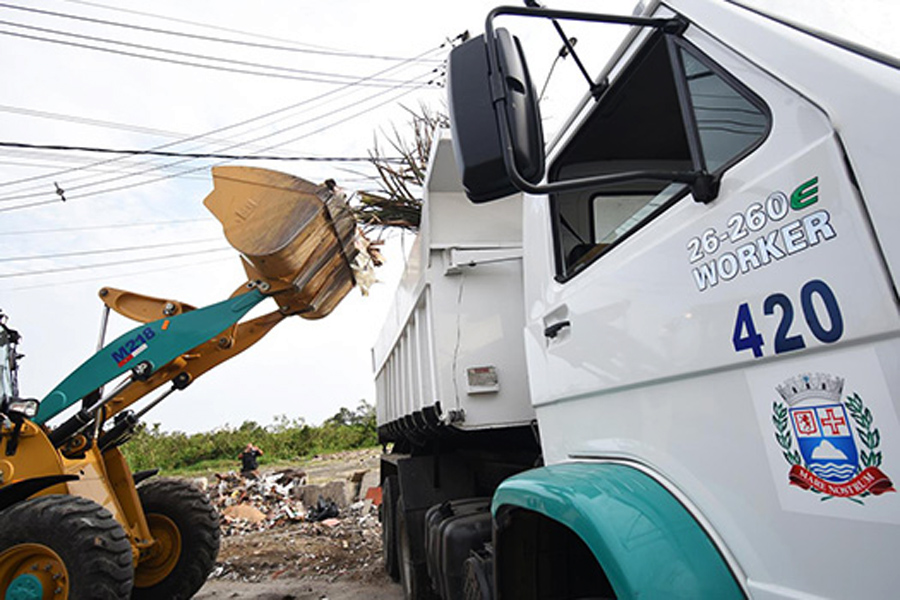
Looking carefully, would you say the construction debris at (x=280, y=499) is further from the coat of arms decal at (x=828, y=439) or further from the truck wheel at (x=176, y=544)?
the coat of arms decal at (x=828, y=439)

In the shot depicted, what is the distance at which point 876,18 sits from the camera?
1.12m

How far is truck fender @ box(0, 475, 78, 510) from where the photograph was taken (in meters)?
4.14

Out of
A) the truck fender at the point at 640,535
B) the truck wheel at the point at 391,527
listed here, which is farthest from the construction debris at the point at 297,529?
the truck fender at the point at 640,535

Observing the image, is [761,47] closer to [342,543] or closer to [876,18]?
[876,18]

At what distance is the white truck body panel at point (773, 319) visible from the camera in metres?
0.96

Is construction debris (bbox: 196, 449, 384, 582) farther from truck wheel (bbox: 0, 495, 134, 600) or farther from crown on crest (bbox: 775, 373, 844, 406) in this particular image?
crown on crest (bbox: 775, 373, 844, 406)

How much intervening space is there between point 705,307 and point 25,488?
4.67 meters

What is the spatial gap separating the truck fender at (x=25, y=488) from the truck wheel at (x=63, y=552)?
0.35m

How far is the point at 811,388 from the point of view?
1.06 meters

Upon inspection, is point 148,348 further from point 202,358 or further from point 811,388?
point 811,388

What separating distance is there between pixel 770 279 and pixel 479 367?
2.18 m

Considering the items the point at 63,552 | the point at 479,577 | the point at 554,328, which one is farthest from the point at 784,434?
the point at 63,552

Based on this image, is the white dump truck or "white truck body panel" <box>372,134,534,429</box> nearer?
the white dump truck

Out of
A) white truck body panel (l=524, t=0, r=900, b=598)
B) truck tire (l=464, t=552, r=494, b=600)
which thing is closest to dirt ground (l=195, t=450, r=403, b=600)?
truck tire (l=464, t=552, r=494, b=600)
